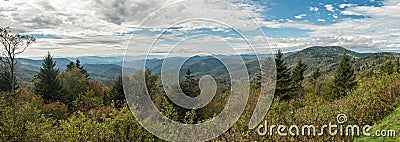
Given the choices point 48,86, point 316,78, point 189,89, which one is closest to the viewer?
point 189,89

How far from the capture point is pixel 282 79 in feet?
111

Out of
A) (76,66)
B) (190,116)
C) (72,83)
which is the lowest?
(72,83)

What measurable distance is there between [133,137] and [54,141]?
1.69 m

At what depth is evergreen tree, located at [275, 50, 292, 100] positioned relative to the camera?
33781 mm

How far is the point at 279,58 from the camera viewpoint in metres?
35.2

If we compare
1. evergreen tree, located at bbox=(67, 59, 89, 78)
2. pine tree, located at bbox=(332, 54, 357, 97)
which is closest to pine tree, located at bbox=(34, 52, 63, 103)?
evergreen tree, located at bbox=(67, 59, 89, 78)

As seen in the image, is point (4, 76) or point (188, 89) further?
point (4, 76)

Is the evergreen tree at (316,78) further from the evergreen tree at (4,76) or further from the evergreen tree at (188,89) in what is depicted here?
the evergreen tree at (188,89)

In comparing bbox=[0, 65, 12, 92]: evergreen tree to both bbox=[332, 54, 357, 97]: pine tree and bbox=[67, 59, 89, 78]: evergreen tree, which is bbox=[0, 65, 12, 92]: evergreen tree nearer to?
bbox=[67, 59, 89, 78]: evergreen tree

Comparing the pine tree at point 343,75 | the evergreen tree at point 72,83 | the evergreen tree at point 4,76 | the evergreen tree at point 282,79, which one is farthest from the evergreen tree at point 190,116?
the evergreen tree at point 72,83

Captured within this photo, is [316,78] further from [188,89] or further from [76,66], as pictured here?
[188,89]

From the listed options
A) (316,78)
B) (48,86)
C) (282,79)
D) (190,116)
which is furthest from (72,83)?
(190,116)

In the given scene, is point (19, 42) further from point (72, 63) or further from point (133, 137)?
point (133, 137)

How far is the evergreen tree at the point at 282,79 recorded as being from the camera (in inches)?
1330
